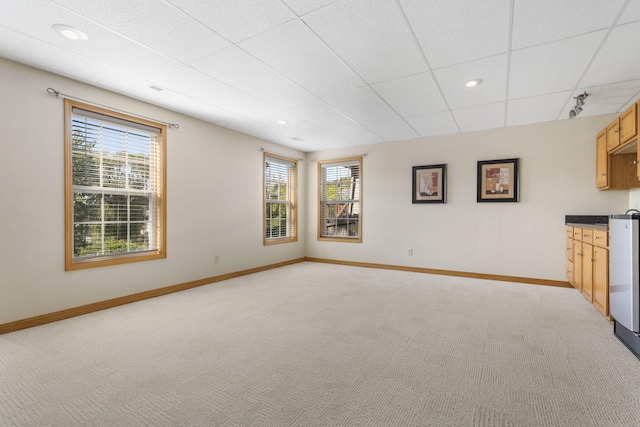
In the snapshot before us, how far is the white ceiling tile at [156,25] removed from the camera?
6.95 feet

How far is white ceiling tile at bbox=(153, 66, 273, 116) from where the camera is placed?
321cm

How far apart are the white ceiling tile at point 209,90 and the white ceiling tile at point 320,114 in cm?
41

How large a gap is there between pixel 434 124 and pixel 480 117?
663 millimetres

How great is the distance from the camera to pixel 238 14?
7.20 ft

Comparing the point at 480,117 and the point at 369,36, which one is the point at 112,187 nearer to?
the point at 369,36

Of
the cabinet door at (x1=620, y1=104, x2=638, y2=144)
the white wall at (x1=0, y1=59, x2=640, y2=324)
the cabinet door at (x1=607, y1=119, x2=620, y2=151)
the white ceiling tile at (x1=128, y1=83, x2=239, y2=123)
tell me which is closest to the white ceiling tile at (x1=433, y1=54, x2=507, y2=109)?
the cabinet door at (x1=620, y1=104, x2=638, y2=144)

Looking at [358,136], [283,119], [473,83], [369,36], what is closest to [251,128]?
[283,119]

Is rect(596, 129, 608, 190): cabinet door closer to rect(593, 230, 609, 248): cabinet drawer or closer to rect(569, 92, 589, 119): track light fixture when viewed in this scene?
rect(569, 92, 589, 119): track light fixture

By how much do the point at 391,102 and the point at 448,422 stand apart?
11.3 feet

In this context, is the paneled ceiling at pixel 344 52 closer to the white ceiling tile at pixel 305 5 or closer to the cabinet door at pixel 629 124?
the white ceiling tile at pixel 305 5

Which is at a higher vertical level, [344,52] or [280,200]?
[344,52]

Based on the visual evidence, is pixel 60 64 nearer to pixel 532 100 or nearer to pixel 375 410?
pixel 375 410

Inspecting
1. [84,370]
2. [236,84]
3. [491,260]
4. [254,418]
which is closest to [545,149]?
[491,260]

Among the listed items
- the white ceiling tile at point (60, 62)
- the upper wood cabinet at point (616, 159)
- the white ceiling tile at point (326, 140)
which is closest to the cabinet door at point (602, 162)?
the upper wood cabinet at point (616, 159)
